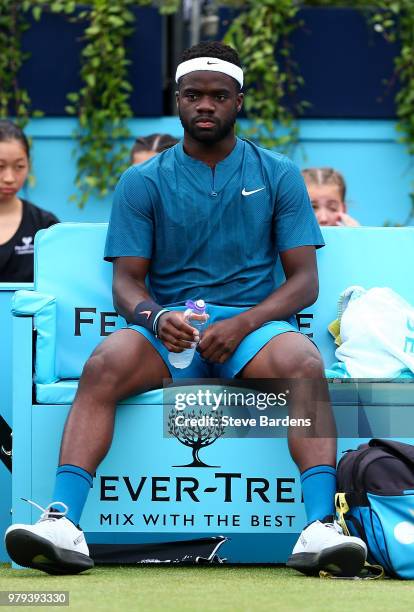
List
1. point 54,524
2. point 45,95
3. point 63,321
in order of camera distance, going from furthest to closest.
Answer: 1. point 45,95
2. point 63,321
3. point 54,524

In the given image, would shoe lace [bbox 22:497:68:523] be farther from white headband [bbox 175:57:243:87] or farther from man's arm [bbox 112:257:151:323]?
white headband [bbox 175:57:243:87]

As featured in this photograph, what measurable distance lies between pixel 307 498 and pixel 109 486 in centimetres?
65

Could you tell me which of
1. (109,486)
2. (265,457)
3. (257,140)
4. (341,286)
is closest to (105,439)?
(109,486)

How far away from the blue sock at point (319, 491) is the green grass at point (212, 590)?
18 cm

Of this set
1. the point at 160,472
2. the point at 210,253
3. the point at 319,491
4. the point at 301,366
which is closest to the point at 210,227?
the point at 210,253

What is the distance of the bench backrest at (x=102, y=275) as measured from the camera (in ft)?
14.3

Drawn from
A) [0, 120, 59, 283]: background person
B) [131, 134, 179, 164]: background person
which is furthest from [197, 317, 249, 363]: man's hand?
[131, 134, 179, 164]: background person

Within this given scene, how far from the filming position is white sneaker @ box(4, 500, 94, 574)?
3424 millimetres

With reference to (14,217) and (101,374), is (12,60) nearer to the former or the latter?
(14,217)

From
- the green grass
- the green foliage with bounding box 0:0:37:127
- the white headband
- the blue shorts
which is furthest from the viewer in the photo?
the green foliage with bounding box 0:0:37:127

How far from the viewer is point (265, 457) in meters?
3.96

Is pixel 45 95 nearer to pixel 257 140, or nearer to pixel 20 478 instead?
pixel 257 140

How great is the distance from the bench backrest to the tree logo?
511mm

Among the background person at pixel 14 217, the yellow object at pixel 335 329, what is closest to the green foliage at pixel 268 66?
the background person at pixel 14 217
